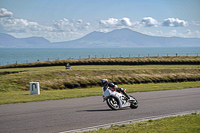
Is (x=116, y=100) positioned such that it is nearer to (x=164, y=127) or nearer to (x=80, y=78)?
(x=164, y=127)

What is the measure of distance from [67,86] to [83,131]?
23793mm

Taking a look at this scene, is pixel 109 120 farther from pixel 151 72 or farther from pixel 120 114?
pixel 151 72

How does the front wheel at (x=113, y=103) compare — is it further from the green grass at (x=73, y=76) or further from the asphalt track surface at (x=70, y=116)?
the green grass at (x=73, y=76)

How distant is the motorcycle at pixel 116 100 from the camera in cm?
1378

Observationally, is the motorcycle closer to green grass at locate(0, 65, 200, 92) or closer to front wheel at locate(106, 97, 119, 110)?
front wheel at locate(106, 97, 119, 110)

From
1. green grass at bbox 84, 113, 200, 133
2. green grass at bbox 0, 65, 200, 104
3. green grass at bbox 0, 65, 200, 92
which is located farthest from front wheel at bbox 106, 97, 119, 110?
green grass at bbox 0, 65, 200, 92

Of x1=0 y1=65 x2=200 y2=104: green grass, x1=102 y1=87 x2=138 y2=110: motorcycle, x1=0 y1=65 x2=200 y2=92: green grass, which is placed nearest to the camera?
x1=102 y1=87 x2=138 y2=110: motorcycle

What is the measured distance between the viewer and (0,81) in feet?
103

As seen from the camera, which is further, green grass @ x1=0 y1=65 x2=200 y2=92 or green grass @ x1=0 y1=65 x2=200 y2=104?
green grass @ x1=0 y1=65 x2=200 y2=92

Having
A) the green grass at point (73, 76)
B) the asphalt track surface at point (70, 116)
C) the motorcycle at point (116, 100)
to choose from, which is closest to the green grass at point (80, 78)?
the green grass at point (73, 76)

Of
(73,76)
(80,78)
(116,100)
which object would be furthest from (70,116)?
(73,76)

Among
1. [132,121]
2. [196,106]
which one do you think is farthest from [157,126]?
[196,106]

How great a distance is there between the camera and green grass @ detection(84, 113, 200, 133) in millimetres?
8781

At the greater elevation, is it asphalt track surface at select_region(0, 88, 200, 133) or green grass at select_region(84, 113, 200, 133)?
green grass at select_region(84, 113, 200, 133)
